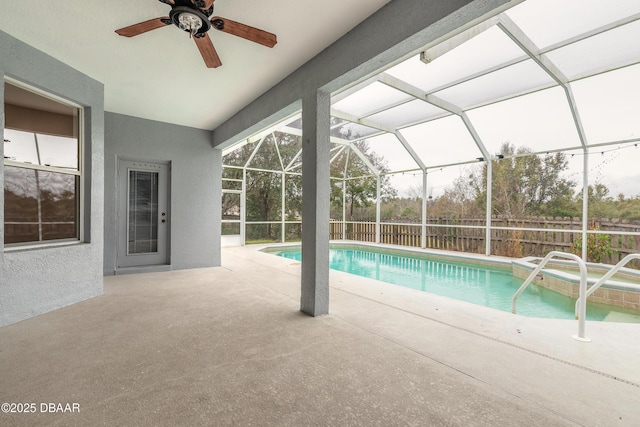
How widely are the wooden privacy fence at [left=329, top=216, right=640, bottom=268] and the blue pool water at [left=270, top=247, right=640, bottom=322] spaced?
117 cm

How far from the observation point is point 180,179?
5508mm

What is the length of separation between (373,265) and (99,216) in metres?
6.48

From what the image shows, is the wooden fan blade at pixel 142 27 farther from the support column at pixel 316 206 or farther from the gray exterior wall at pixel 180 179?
the gray exterior wall at pixel 180 179

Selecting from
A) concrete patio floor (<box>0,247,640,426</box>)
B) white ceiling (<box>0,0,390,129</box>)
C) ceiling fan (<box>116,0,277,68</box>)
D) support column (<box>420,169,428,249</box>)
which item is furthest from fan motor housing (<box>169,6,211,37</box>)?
support column (<box>420,169,428,249</box>)

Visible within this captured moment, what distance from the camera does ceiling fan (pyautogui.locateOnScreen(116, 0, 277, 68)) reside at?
1.89 metres

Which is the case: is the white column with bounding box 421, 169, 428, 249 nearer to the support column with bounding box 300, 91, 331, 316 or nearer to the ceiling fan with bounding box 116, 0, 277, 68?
the support column with bounding box 300, 91, 331, 316

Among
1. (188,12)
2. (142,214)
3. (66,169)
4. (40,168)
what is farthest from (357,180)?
(188,12)

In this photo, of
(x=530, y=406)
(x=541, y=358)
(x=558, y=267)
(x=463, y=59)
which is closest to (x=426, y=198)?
(x=558, y=267)

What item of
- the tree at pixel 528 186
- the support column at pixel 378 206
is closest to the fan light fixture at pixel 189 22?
the tree at pixel 528 186

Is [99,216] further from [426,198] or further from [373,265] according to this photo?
[426,198]

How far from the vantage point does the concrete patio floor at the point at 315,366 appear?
1.55m

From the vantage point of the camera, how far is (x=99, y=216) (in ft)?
12.5

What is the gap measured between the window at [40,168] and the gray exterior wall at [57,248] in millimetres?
146

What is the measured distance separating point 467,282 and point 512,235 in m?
3.00
